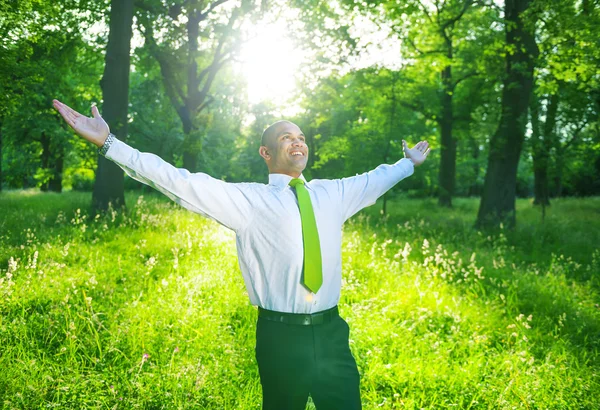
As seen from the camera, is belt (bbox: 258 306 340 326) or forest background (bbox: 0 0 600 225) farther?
forest background (bbox: 0 0 600 225)

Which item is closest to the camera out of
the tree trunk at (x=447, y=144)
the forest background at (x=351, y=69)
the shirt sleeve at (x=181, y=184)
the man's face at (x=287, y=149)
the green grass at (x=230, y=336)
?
the shirt sleeve at (x=181, y=184)

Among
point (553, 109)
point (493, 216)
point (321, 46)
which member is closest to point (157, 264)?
point (493, 216)

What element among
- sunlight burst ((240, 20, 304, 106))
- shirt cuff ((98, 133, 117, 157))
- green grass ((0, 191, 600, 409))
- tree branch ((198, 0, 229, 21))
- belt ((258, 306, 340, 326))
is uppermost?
tree branch ((198, 0, 229, 21))

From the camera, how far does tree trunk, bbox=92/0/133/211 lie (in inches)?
423

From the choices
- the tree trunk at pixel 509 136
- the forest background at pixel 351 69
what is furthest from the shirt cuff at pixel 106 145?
the tree trunk at pixel 509 136

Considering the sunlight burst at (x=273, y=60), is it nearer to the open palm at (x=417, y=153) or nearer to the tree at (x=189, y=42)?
the tree at (x=189, y=42)

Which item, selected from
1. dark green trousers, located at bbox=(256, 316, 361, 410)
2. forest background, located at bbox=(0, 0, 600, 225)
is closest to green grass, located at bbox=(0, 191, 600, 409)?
dark green trousers, located at bbox=(256, 316, 361, 410)

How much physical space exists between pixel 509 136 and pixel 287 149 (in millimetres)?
11914

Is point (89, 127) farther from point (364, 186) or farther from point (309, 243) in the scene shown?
point (364, 186)

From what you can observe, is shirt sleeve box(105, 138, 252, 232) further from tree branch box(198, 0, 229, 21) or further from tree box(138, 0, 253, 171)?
tree branch box(198, 0, 229, 21)

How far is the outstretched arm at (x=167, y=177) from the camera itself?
2236mm

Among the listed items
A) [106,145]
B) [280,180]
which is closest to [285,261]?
[280,180]

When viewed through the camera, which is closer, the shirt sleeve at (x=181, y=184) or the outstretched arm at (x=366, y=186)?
the shirt sleeve at (x=181, y=184)

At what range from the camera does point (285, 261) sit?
2.37 m
